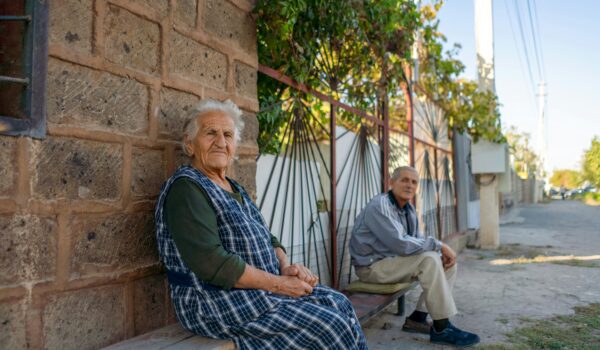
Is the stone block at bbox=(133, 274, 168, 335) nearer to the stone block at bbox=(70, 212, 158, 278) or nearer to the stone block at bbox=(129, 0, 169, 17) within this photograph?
the stone block at bbox=(70, 212, 158, 278)

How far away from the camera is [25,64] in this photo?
162cm

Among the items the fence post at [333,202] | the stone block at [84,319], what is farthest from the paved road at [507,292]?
the stone block at [84,319]

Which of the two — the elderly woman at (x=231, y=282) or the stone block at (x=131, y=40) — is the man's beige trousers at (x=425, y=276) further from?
the stone block at (x=131, y=40)

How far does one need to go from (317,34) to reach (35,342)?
283 cm

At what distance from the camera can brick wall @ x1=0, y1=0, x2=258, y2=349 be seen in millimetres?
1607

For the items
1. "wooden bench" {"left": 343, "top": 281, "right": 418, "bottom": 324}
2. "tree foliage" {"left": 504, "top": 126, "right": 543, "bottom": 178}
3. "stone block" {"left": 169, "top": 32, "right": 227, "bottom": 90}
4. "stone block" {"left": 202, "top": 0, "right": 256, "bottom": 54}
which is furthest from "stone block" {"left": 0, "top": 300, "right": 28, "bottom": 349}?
"tree foliage" {"left": 504, "top": 126, "right": 543, "bottom": 178}

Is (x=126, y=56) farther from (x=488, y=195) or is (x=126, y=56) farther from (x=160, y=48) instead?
(x=488, y=195)

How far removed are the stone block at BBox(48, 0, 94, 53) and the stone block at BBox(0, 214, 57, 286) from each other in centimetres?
64

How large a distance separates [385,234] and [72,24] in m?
2.63

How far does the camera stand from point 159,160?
7.27ft

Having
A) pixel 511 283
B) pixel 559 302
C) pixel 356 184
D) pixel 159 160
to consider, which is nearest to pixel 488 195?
pixel 511 283

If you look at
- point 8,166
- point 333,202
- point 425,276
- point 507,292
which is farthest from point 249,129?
point 507,292

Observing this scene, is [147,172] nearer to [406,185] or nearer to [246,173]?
[246,173]

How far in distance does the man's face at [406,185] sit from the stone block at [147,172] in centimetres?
225
